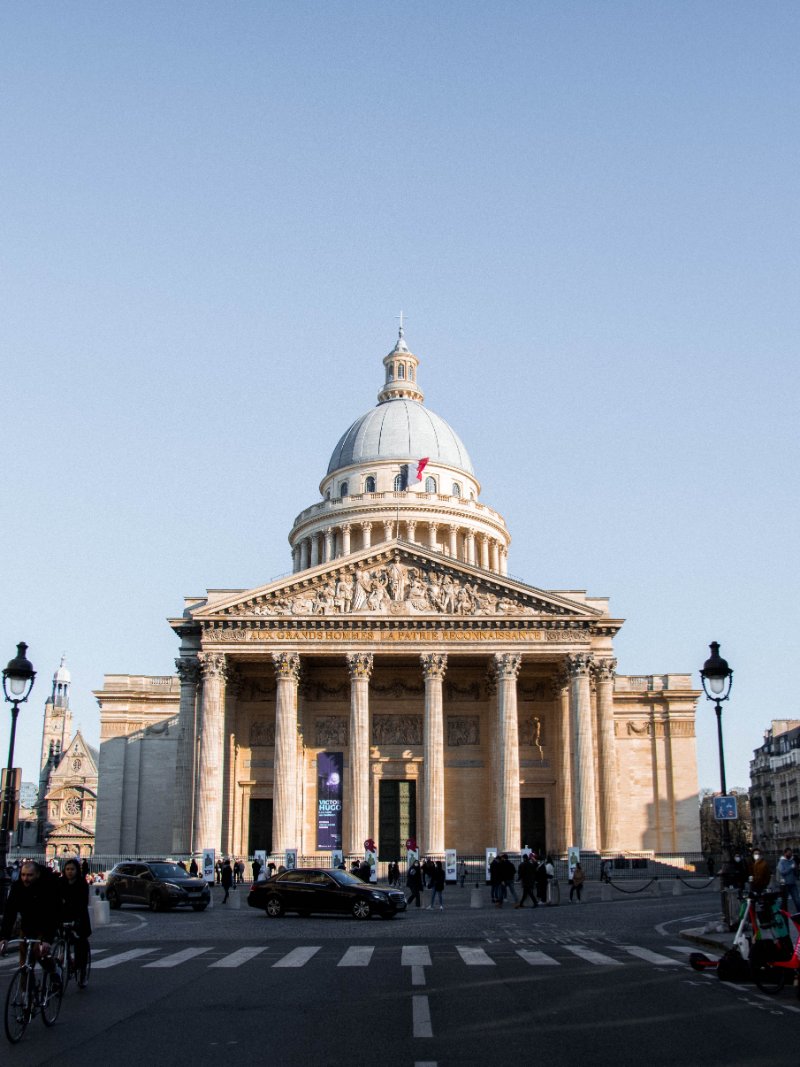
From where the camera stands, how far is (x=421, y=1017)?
13.9 meters

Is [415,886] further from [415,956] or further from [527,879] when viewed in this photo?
[415,956]

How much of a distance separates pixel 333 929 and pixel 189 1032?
1828cm

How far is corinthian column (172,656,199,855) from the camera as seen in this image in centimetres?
6234

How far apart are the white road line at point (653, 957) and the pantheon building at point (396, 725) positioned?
120 ft

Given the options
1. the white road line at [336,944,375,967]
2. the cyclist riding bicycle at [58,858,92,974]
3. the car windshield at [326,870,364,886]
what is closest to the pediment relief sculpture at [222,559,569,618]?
the car windshield at [326,870,364,886]

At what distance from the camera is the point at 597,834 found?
202 ft

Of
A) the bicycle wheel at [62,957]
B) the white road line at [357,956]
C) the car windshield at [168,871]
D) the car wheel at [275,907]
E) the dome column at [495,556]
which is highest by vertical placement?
the dome column at [495,556]

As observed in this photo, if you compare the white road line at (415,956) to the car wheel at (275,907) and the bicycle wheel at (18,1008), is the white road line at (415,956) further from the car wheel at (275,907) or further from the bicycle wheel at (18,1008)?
the car wheel at (275,907)

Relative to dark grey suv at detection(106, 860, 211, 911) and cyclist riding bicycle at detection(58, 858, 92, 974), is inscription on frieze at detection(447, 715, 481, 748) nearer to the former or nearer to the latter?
dark grey suv at detection(106, 860, 211, 911)

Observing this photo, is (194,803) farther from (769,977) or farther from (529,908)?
(769,977)

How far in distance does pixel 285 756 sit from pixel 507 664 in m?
12.1

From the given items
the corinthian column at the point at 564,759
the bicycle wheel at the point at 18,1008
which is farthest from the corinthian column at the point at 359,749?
the bicycle wheel at the point at 18,1008

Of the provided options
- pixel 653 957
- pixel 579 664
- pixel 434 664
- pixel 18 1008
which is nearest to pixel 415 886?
pixel 434 664

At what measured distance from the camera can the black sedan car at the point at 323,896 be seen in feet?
113
